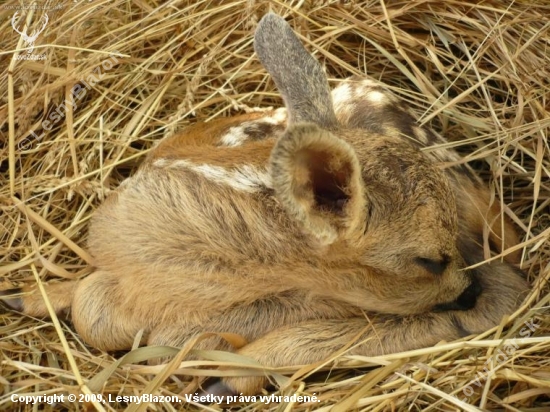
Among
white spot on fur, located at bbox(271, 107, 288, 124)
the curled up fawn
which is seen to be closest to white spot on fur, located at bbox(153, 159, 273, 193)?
the curled up fawn

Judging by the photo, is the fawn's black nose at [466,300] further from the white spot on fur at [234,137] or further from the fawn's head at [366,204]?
the white spot on fur at [234,137]

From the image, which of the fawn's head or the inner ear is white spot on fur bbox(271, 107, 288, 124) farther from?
the inner ear

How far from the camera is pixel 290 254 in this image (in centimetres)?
348

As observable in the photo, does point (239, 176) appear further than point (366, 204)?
Yes

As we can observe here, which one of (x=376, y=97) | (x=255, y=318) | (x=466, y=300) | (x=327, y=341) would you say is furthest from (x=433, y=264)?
(x=376, y=97)

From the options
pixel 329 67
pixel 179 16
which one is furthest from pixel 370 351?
pixel 179 16

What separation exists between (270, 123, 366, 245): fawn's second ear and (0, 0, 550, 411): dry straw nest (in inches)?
28.5

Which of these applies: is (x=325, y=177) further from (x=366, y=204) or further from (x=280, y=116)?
(x=280, y=116)

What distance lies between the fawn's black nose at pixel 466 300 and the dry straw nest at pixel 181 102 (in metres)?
0.19

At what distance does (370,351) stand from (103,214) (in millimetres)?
1634

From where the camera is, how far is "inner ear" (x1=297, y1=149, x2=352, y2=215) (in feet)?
9.86

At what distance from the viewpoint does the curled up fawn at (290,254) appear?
3.36 meters

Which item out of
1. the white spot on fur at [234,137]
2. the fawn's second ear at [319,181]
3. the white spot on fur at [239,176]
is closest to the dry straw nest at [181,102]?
the white spot on fur at [234,137]

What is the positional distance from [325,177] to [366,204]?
25cm
